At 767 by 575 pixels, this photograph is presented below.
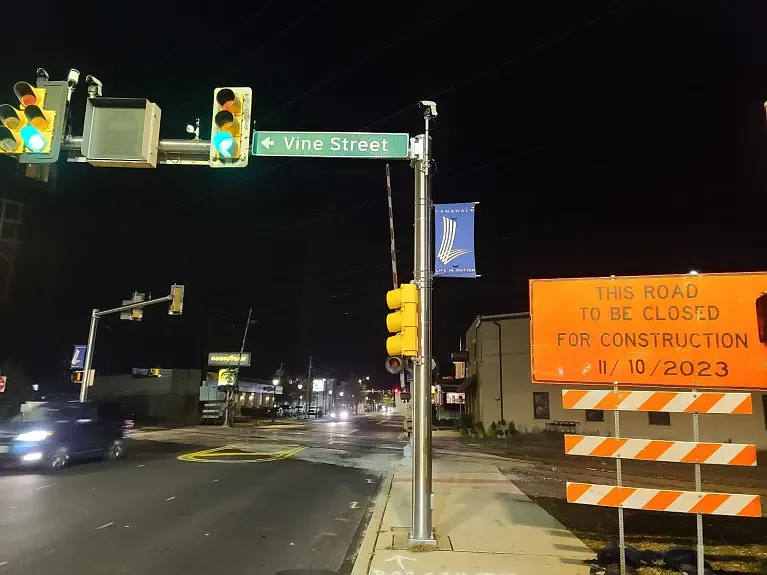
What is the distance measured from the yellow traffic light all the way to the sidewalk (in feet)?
21.3

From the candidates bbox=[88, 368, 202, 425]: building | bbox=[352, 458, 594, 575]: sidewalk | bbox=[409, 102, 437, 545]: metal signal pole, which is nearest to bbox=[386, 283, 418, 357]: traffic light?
bbox=[409, 102, 437, 545]: metal signal pole

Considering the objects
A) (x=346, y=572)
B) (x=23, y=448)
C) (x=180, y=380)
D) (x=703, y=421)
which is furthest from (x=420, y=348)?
(x=180, y=380)

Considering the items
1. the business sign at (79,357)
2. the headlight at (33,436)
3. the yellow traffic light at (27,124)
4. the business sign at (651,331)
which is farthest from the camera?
the business sign at (79,357)

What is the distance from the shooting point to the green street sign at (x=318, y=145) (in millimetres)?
7613

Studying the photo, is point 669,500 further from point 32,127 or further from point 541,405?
point 541,405

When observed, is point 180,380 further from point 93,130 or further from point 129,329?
point 93,130

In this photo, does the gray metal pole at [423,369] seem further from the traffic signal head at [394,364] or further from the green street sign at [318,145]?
the traffic signal head at [394,364]

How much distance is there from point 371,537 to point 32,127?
22.9ft

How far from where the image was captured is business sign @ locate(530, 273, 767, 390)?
21.8 ft

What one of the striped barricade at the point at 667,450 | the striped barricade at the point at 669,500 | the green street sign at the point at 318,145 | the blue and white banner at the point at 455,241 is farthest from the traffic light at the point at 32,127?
the striped barricade at the point at 669,500

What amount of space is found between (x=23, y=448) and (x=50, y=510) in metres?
6.03

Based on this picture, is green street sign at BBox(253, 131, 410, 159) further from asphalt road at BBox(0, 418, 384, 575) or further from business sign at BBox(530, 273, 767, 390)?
asphalt road at BBox(0, 418, 384, 575)

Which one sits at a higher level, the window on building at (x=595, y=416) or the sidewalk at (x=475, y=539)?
the window on building at (x=595, y=416)

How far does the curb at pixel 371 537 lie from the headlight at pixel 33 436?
9135 mm
